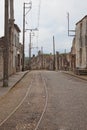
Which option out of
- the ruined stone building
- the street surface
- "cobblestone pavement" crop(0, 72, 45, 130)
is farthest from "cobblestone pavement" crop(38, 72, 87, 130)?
the ruined stone building

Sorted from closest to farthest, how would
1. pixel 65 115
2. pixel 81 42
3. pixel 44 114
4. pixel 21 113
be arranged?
pixel 65 115 < pixel 44 114 < pixel 21 113 < pixel 81 42

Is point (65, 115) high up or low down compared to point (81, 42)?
down

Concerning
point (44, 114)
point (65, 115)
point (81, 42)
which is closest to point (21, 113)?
point (44, 114)

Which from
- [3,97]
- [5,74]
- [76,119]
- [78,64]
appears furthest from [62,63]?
[76,119]

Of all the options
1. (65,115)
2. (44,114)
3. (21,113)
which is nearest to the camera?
(65,115)

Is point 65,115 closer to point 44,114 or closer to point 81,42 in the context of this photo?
point 44,114

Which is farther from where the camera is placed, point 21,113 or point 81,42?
point 81,42

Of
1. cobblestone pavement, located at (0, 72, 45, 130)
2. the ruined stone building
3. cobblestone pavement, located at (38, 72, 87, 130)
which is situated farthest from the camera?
the ruined stone building

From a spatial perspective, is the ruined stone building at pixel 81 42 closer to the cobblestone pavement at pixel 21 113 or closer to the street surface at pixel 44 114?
the cobblestone pavement at pixel 21 113

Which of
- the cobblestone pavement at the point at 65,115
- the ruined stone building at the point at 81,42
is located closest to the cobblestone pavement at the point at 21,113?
the cobblestone pavement at the point at 65,115

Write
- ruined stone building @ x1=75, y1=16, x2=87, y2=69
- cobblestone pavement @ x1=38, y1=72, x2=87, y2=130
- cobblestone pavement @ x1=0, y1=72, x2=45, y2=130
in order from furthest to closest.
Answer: ruined stone building @ x1=75, y1=16, x2=87, y2=69, cobblestone pavement @ x1=0, y1=72, x2=45, y2=130, cobblestone pavement @ x1=38, y1=72, x2=87, y2=130

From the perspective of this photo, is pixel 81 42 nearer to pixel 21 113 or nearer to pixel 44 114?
pixel 21 113

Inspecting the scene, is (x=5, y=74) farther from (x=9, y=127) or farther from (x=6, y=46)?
(x=9, y=127)

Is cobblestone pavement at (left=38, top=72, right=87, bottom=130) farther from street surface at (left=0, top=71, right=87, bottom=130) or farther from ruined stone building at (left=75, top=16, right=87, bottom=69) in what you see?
ruined stone building at (left=75, top=16, right=87, bottom=69)
